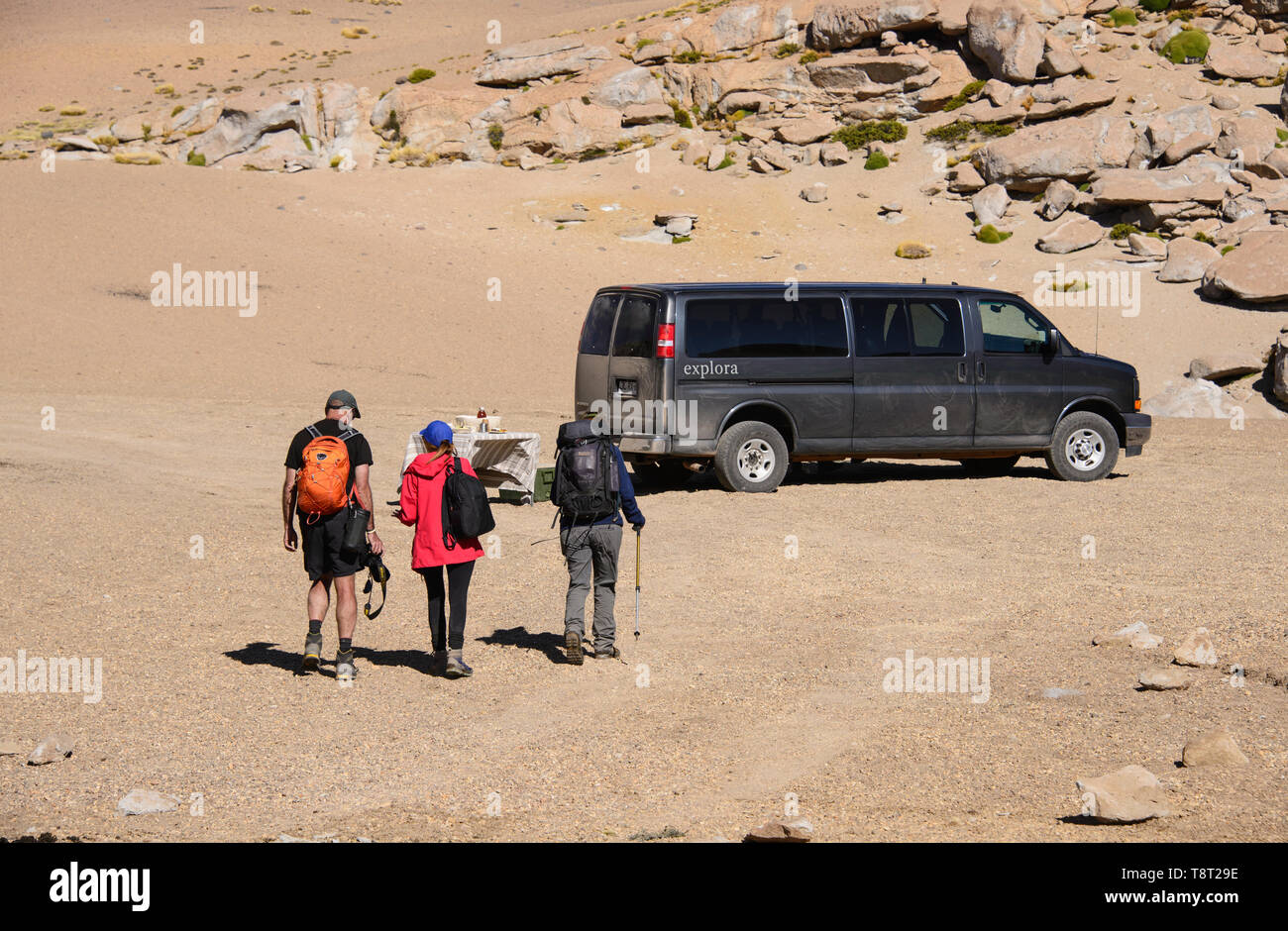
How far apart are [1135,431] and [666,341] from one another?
6.14m

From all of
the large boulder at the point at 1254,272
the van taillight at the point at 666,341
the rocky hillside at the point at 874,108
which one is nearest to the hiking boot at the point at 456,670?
the van taillight at the point at 666,341

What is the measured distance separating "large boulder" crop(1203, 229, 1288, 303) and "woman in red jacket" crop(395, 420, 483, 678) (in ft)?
91.3

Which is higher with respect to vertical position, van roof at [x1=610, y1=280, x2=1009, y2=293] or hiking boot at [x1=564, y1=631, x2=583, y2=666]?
van roof at [x1=610, y1=280, x2=1009, y2=293]

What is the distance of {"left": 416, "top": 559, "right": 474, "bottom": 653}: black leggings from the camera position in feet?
27.1

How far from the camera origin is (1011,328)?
15547 mm

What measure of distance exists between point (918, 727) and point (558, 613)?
3658 mm

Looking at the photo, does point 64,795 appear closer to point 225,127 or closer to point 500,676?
point 500,676

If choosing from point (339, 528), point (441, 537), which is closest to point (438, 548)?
point (441, 537)

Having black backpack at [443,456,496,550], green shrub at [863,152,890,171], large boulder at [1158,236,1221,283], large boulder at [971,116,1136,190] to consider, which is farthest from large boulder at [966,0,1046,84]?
black backpack at [443,456,496,550]

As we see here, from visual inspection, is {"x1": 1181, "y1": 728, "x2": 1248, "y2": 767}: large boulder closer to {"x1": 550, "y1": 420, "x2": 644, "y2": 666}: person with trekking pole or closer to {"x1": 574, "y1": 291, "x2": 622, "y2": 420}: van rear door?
{"x1": 550, "y1": 420, "x2": 644, "y2": 666}: person with trekking pole

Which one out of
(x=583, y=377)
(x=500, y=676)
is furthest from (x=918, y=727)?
(x=583, y=377)

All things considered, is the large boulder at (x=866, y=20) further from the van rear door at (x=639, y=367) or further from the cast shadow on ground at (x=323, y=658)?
the cast shadow on ground at (x=323, y=658)

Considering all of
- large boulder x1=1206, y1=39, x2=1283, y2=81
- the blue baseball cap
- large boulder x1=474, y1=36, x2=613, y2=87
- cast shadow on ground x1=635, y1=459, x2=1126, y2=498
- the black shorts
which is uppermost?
large boulder x1=474, y1=36, x2=613, y2=87

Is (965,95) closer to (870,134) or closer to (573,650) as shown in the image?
(870,134)
